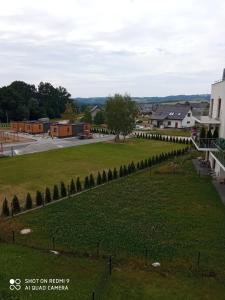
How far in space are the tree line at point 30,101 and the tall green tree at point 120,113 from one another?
121ft

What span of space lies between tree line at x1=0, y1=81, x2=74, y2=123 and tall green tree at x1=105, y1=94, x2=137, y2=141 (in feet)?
121

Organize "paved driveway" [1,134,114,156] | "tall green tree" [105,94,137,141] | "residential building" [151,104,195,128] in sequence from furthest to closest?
1. "residential building" [151,104,195,128]
2. "tall green tree" [105,94,137,141]
3. "paved driveway" [1,134,114,156]

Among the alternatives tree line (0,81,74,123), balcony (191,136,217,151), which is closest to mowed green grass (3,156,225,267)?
balcony (191,136,217,151)

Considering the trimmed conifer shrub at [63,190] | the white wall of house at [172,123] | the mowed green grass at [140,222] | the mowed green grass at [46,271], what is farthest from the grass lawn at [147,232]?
the white wall of house at [172,123]

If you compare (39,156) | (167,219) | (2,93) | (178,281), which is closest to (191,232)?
(167,219)

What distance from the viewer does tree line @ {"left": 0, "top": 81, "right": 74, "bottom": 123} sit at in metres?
82.6

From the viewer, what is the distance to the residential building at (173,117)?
75.6m

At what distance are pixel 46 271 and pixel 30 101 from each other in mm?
81020

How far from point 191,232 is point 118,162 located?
21.8m

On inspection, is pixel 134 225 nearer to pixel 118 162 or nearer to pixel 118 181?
pixel 118 181

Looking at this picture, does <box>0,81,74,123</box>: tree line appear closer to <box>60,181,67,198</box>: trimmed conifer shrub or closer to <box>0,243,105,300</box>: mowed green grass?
<box>60,181,67,198</box>: trimmed conifer shrub

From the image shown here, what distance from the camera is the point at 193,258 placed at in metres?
13.8

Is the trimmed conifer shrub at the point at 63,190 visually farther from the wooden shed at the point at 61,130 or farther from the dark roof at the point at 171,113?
the dark roof at the point at 171,113

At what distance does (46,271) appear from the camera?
1250 cm
